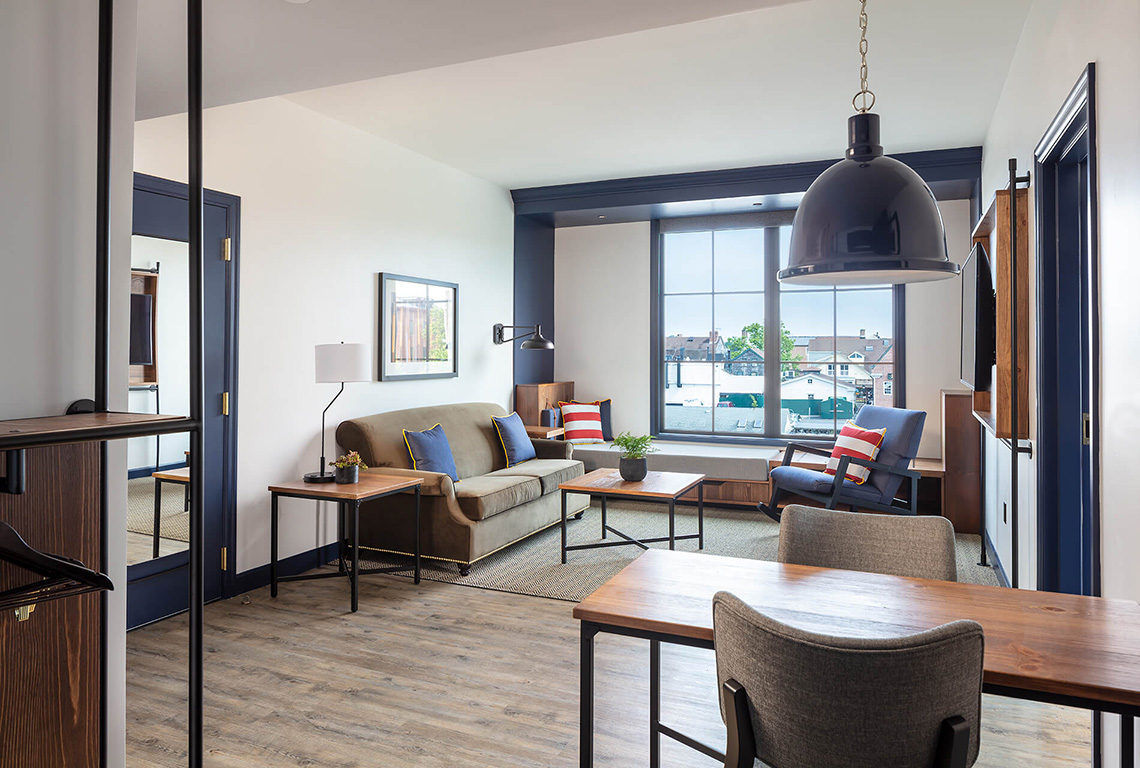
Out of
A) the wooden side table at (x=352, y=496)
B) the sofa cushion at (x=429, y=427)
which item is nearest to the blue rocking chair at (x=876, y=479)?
the sofa cushion at (x=429, y=427)

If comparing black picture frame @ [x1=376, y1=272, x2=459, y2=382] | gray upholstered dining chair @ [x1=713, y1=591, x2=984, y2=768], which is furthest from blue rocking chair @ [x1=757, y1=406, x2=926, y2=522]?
gray upholstered dining chair @ [x1=713, y1=591, x2=984, y2=768]

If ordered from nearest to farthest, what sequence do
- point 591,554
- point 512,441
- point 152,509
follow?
point 152,509
point 591,554
point 512,441

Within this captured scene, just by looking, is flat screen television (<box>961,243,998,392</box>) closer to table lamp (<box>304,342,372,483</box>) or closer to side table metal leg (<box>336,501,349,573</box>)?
table lamp (<box>304,342,372,483</box>)

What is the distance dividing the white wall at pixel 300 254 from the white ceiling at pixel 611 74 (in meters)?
0.29

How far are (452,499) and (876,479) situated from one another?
283cm

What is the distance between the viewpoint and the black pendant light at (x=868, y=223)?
1578 millimetres

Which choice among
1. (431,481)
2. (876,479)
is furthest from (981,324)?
(431,481)

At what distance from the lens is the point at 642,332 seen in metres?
7.11

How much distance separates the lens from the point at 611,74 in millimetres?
3848

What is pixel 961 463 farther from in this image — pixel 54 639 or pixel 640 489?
pixel 54 639

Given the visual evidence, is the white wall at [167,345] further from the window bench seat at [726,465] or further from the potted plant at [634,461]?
the window bench seat at [726,465]

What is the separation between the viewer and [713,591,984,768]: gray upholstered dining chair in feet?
4.08

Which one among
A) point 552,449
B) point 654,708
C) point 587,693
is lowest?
point 654,708

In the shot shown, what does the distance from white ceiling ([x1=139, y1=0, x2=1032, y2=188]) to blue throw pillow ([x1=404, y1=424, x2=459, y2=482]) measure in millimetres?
2015
